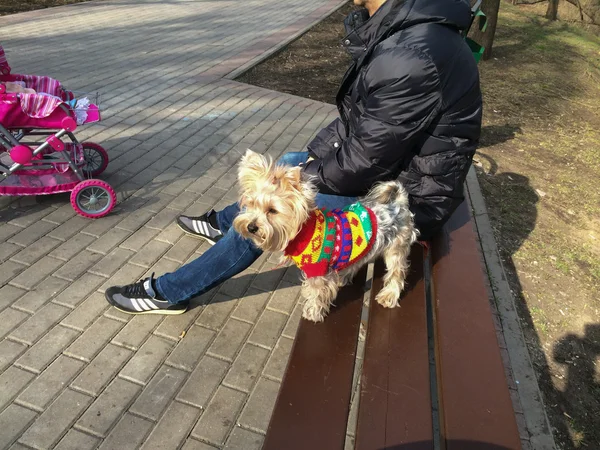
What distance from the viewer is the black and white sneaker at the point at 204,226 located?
395 centimetres

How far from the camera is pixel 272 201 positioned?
2465 millimetres

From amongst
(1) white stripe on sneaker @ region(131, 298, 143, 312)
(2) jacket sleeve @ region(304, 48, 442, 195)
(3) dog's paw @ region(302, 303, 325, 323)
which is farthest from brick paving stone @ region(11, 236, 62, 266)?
(2) jacket sleeve @ region(304, 48, 442, 195)

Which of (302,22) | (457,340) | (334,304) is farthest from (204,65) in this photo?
(457,340)

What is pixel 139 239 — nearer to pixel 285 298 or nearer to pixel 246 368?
pixel 285 298

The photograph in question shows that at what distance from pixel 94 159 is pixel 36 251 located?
127 centimetres

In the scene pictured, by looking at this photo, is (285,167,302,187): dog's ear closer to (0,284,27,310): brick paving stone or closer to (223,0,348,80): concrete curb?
(0,284,27,310): brick paving stone

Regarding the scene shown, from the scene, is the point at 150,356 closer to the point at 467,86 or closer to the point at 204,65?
the point at 467,86

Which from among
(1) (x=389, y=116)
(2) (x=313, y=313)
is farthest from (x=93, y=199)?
(1) (x=389, y=116)

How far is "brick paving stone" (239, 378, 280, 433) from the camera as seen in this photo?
8.59ft

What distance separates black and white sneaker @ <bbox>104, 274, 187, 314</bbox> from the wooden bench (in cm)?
114

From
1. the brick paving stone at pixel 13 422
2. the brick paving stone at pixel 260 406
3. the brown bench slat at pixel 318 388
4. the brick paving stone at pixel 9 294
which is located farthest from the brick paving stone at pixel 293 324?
the brick paving stone at pixel 9 294

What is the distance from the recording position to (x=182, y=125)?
19.8ft

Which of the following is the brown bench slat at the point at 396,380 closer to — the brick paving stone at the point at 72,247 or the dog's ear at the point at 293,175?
the dog's ear at the point at 293,175

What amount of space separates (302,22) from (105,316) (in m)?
11.3
